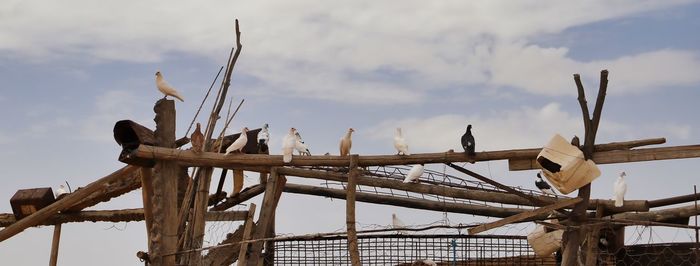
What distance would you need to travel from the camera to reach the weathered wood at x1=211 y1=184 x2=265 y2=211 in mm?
16141

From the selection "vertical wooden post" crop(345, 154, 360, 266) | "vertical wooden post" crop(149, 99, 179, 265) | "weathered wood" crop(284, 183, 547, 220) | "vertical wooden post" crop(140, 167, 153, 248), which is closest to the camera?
"vertical wooden post" crop(345, 154, 360, 266)

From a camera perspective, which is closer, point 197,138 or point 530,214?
point 530,214

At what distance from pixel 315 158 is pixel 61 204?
16.2ft

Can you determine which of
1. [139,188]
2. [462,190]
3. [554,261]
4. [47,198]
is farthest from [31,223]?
[554,261]

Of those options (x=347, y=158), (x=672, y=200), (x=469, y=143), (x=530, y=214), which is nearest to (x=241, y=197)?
(x=347, y=158)

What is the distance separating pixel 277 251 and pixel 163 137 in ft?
7.83

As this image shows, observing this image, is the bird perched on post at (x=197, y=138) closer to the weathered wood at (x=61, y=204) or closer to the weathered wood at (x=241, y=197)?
the weathered wood at (x=61, y=204)

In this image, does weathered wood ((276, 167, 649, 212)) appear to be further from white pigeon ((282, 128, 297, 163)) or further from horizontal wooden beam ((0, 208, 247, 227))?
horizontal wooden beam ((0, 208, 247, 227))

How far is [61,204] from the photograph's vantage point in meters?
15.6

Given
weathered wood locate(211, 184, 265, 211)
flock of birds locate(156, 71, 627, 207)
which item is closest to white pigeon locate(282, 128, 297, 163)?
flock of birds locate(156, 71, 627, 207)

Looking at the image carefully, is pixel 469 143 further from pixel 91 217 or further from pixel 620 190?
pixel 91 217

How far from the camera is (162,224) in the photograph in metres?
13.8

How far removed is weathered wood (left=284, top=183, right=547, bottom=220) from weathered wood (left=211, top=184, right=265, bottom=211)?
0.49m

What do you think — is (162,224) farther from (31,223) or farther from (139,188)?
(31,223)
